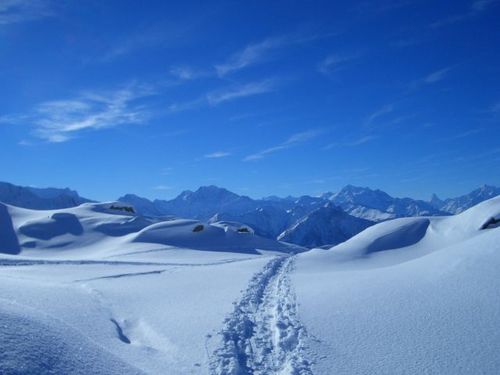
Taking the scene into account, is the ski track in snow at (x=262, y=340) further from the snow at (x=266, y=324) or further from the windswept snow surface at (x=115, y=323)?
the windswept snow surface at (x=115, y=323)

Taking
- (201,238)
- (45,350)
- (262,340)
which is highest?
(201,238)

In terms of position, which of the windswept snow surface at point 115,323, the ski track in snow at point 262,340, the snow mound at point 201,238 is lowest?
the ski track in snow at point 262,340

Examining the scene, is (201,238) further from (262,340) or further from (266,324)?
(262,340)

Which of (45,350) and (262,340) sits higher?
(45,350)

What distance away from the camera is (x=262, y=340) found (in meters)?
9.34

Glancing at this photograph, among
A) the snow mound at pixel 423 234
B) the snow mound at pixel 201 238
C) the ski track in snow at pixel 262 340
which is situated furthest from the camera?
the snow mound at pixel 201 238

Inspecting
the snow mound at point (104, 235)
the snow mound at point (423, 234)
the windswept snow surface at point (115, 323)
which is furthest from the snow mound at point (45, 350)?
the snow mound at point (104, 235)

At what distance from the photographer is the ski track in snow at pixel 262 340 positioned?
7.69 metres

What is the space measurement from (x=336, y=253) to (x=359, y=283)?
69.3ft

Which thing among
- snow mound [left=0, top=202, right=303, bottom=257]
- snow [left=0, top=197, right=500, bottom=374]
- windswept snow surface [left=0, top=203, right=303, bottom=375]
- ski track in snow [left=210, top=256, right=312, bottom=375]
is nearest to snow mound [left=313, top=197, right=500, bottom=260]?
snow [left=0, top=197, right=500, bottom=374]

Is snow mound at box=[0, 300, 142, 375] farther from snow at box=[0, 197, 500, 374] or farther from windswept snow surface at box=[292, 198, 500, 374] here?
windswept snow surface at box=[292, 198, 500, 374]

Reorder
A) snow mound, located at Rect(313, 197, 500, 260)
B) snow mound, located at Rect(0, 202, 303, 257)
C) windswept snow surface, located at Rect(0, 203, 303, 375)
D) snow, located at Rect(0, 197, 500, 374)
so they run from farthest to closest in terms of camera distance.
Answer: snow mound, located at Rect(0, 202, 303, 257)
snow mound, located at Rect(313, 197, 500, 260)
snow, located at Rect(0, 197, 500, 374)
windswept snow surface, located at Rect(0, 203, 303, 375)

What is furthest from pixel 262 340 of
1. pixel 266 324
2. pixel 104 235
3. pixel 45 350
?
pixel 104 235

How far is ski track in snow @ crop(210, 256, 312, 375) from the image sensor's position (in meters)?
7.69
